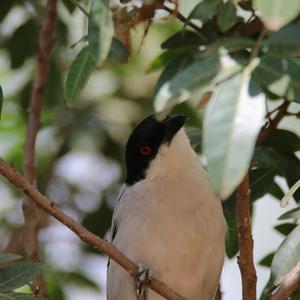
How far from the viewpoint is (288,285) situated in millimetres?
3768

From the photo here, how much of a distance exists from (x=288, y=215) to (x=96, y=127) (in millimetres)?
3075

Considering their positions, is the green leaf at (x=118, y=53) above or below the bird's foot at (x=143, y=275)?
above

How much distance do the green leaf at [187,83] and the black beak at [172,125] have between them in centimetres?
247

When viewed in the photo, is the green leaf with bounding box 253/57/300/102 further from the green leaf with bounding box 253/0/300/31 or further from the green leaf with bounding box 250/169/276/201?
the green leaf with bounding box 250/169/276/201

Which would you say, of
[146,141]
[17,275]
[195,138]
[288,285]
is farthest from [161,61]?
[17,275]

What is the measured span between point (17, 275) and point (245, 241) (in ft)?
3.36

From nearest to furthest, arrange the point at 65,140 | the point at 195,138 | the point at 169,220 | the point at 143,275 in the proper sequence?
the point at 143,275 < the point at 169,220 < the point at 195,138 < the point at 65,140

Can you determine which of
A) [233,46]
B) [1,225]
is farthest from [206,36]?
[1,225]

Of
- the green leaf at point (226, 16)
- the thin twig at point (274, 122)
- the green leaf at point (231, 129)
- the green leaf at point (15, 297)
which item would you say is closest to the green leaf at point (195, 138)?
the thin twig at point (274, 122)

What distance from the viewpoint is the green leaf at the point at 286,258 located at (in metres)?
3.84

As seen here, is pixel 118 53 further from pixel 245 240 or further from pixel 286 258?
pixel 286 258

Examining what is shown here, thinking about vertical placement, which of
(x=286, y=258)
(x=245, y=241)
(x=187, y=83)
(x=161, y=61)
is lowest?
(x=286, y=258)

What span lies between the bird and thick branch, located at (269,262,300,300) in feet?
2.81

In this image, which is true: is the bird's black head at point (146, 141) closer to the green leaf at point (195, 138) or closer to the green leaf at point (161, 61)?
the green leaf at point (195, 138)
